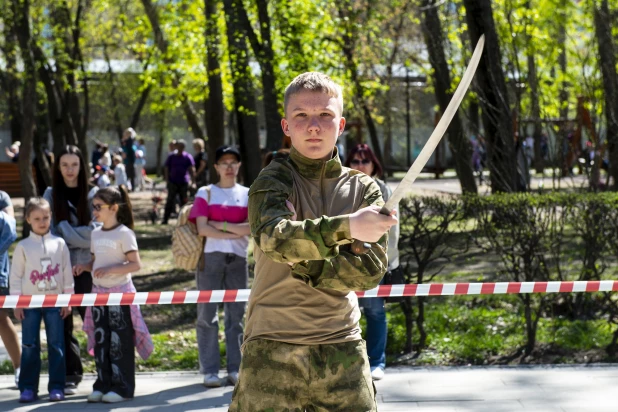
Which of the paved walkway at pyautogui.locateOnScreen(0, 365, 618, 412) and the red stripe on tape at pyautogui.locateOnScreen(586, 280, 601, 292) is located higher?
the red stripe on tape at pyautogui.locateOnScreen(586, 280, 601, 292)

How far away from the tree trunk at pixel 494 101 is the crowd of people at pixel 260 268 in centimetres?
357

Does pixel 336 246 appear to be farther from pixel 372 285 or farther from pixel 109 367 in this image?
pixel 109 367

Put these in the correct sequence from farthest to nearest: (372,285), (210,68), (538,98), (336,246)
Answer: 1. (210,68)
2. (538,98)
3. (372,285)
4. (336,246)

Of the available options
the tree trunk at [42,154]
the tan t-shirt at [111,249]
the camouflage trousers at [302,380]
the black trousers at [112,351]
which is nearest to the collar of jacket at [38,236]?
the tan t-shirt at [111,249]

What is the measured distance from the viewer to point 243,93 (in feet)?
52.3

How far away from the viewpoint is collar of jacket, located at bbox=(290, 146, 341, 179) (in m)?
3.41

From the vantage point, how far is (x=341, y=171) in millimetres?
3471

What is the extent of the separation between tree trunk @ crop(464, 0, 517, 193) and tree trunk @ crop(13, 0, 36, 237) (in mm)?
11006

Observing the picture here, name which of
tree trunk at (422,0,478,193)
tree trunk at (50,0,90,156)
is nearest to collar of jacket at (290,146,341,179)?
tree trunk at (422,0,478,193)

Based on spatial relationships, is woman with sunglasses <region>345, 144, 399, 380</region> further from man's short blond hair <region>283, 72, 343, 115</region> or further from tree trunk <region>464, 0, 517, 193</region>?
man's short blond hair <region>283, 72, 343, 115</region>

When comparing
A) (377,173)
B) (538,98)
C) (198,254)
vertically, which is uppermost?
(538,98)

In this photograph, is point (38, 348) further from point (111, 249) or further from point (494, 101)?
point (494, 101)

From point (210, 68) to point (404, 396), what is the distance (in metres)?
13.0

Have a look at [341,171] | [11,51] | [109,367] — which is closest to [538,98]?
[109,367]
